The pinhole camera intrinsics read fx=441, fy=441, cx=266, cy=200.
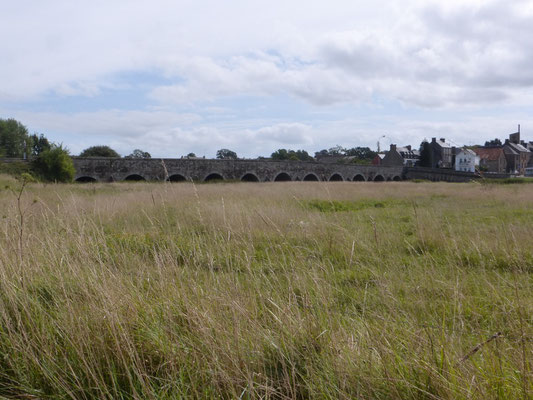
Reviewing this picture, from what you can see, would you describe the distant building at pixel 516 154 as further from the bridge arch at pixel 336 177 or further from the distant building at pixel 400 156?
the bridge arch at pixel 336 177

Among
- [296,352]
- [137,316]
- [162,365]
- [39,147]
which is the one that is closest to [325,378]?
[296,352]

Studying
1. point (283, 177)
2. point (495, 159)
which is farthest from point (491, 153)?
point (283, 177)

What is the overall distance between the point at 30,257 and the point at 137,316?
167 centimetres

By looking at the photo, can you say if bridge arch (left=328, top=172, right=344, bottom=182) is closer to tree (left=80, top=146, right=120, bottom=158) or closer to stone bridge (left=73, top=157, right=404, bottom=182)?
stone bridge (left=73, top=157, right=404, bottom=182)

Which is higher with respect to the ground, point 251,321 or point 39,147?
point 39,147

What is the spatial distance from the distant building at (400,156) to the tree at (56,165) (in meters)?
62.5

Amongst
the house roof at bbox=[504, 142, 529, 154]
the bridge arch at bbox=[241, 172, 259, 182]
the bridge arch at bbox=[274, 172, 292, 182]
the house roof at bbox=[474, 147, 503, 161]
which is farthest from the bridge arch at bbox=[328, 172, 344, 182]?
the house roof at bbox=[504, 142, 529, 154]

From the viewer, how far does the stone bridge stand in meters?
36.7

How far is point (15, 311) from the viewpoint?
9.22 ft

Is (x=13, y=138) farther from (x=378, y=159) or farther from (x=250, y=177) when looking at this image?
(x=378, y=159)

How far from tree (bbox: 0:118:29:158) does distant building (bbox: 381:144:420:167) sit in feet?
204

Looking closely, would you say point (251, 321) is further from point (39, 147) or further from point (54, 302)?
point (39, 147)

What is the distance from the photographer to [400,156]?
81.4 metres

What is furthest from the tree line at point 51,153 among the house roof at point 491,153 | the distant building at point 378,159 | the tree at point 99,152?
the house roof at point 491,153
